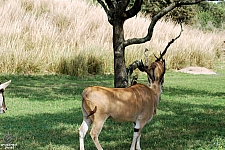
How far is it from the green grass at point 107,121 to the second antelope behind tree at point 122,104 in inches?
23.3

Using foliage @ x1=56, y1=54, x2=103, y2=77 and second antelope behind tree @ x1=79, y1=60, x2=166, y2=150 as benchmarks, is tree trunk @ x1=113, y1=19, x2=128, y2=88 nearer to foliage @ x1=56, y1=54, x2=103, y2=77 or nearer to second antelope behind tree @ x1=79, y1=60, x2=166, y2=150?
second antelope behind tree @ x1=79, y1=60, x2=166, y2=150

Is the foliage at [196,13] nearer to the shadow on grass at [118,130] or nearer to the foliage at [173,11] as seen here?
the foliage at [173,11]

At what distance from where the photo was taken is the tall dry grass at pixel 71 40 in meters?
15.5

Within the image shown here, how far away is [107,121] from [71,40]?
32.0ft

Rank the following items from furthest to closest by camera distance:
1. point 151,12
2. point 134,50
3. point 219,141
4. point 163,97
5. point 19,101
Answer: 1. point 151,12
2. point 134,50
3. point 163,97
4. point 19,101
5. point 219,141

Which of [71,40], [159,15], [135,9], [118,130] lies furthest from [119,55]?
[71,40]

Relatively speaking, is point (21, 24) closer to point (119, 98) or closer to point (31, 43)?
point (31, 43)

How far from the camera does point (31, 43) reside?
16547 mm

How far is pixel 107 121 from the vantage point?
8.18m

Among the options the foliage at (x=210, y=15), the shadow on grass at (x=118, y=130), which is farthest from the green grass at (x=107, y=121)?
the foliage at (x=210, y=15)

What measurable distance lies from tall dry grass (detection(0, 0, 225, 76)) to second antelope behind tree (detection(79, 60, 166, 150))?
9.62m

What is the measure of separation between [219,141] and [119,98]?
1.45m

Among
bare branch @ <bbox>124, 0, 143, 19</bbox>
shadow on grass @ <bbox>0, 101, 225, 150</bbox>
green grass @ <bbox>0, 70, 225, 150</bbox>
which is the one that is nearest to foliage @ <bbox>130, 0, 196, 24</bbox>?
green grass @ <bbox>0, 70, 225, 150</bbox>

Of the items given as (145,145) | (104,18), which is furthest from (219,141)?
(104,18)
